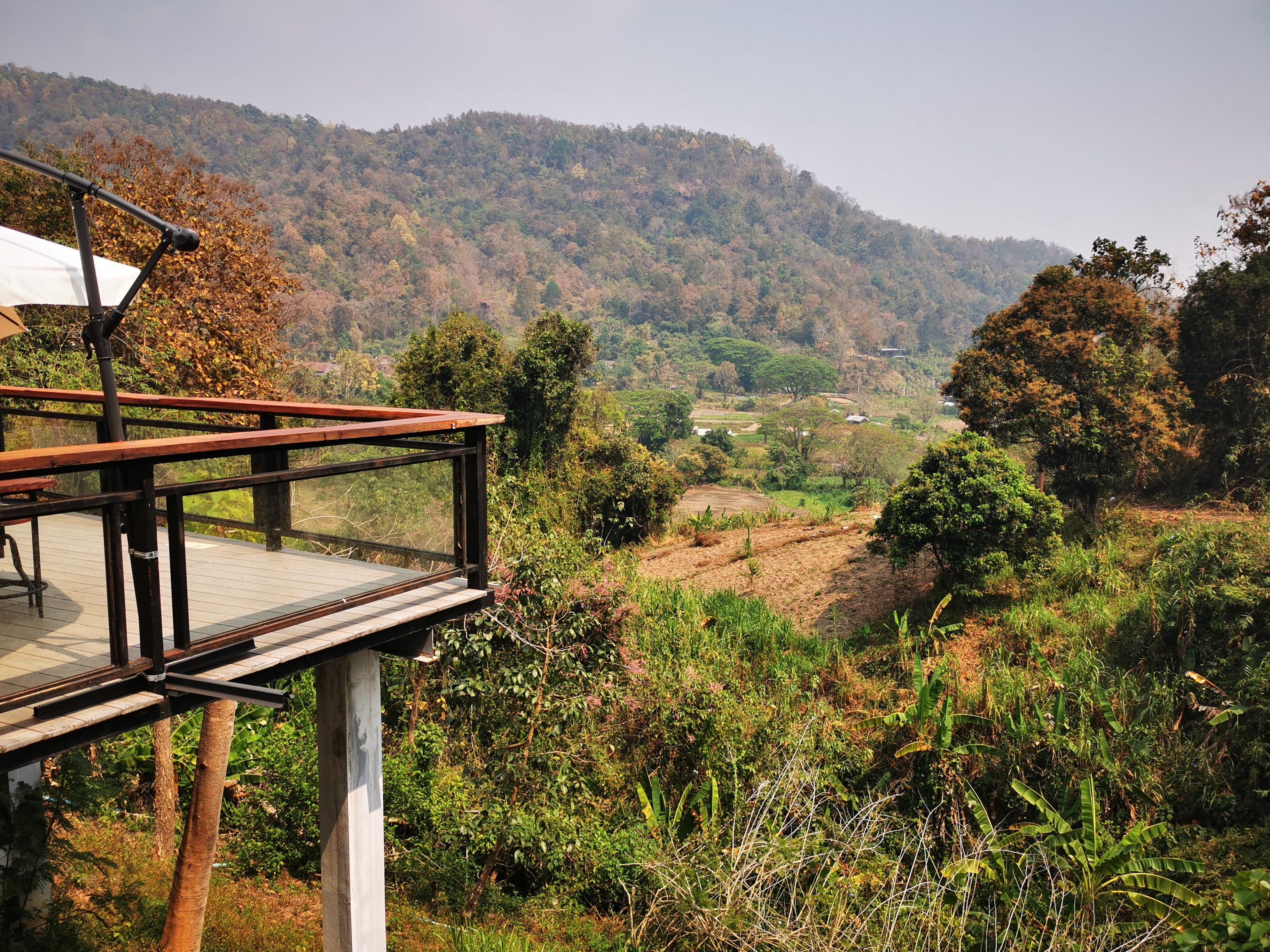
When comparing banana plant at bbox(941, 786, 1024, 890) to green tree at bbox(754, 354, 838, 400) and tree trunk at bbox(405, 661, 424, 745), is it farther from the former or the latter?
green tree at bbox(754, 354, 838, 400)

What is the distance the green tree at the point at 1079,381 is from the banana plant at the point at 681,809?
8549 millimetres

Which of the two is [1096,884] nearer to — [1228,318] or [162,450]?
[162,450]

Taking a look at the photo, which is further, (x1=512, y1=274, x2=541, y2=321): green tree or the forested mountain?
(x1=512, y1=274, x2=541, y2=321): green tree

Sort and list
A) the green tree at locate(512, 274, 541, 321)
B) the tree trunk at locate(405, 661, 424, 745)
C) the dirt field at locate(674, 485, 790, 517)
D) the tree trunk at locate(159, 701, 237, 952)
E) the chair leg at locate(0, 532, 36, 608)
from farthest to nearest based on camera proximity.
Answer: the green tree at locate(512, 274, 541, 321) → the dirt field at locate(674, 485, 790, 517) → the tree trunk at locate(405, 661, 424, 745) → the tree trunk at locate(159, 701, 237, 952) → the chair leg at locate(0, 532, 36, 608)

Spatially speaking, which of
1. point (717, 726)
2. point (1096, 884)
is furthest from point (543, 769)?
point (1096, 884)

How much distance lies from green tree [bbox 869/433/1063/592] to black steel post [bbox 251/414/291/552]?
9.87 m

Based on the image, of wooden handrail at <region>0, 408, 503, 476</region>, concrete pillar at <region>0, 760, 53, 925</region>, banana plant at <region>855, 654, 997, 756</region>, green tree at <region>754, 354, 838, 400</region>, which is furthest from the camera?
green tree at <region>754, 354, 838, 400</region>

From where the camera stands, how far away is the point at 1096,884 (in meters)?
5.99

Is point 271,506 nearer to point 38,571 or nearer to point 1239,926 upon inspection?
point 38,571

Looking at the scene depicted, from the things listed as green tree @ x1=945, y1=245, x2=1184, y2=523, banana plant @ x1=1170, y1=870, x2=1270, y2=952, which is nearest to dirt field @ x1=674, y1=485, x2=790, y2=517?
green tree @ x1=945, y1=245, x2=1184, y2=523

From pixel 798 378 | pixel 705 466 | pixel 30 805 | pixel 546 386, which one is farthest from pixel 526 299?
pixel 30 805

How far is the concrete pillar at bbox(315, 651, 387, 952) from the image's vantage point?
10.7 feet

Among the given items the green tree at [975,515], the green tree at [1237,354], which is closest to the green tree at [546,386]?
the green tree at [975,515]

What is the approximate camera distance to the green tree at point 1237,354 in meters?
12.8
